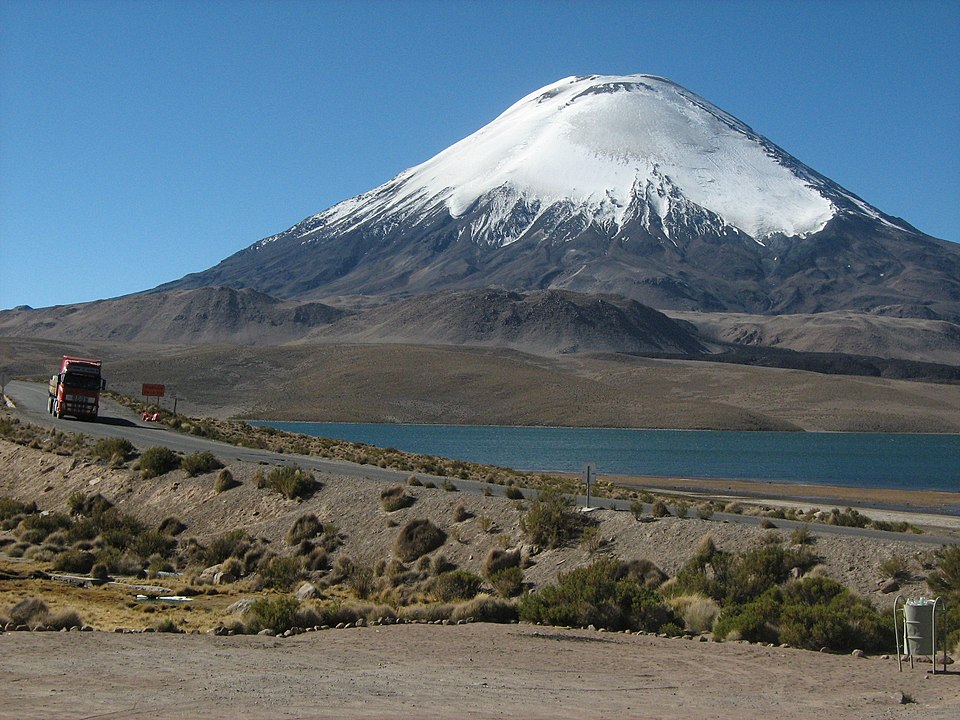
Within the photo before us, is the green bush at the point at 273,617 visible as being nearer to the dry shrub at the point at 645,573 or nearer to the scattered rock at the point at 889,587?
the dry shrub at the point at 645,573

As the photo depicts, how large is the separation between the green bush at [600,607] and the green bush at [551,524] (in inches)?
155

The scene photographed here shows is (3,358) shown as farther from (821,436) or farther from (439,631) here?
(439,631)

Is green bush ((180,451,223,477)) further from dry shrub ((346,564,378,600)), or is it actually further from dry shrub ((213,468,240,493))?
dry shrub ((346,564,378,600))

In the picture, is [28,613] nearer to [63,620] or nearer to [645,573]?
[63,620]

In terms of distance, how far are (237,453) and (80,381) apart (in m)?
13.7

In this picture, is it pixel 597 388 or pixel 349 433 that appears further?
pixel 597 388

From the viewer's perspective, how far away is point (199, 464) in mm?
32312

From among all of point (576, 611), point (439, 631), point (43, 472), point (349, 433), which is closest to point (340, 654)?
point (439, 631)

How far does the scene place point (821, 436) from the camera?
118 m

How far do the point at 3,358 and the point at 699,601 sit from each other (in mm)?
152027

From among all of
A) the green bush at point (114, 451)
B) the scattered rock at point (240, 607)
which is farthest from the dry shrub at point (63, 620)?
the green bush at point (114, 451)

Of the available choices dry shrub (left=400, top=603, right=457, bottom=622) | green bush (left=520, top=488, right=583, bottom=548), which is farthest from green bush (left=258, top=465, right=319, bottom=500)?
dry shrub (left=400, top=603, right=457, bottom=622)

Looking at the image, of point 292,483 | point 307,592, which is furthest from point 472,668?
point 292,483

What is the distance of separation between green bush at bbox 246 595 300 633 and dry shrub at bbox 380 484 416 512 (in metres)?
9.63
